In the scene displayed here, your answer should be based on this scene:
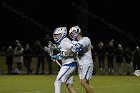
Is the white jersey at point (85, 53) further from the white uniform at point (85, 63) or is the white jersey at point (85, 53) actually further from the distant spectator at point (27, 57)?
the distant spectator at point (27, 57)

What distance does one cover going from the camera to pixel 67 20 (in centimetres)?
3950

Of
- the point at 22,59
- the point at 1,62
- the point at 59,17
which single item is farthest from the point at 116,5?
the point at 22,59

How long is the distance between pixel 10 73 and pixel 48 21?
48.0 ft

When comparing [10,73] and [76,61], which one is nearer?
[76,61]

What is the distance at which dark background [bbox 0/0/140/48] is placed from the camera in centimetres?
3856

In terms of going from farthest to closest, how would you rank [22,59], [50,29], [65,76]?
1. [50,29]
2. [22,59]
3. [65,76]

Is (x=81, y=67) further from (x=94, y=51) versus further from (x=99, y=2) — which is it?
(x=99, y=2)

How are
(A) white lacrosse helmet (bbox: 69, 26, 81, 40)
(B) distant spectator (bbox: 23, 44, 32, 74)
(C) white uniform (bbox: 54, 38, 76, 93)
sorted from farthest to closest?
Answer: (B) distant spectator (bbox: 23, 44, 32, 74)
(A) white lacrosse helmet (bbox: 69, 26, 81, 40)
(C) white uniform (bbox: 54, 38, 76, 93)

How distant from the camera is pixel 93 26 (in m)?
39.6

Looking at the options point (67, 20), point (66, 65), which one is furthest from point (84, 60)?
point (67, 20)

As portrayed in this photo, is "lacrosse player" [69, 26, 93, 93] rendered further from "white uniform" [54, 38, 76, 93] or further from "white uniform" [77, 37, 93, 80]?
"white uniform" [54, 38, 76, 93]

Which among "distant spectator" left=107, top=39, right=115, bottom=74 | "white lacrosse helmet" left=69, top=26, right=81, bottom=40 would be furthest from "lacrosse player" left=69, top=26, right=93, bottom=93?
"distant spectator" left=107, top=39, right=115, bottom=74

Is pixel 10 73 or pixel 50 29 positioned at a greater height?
pixel 50 29

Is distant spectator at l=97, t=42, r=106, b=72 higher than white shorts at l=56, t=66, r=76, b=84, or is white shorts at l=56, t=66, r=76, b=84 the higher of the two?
distant spectator at l=97, t=42, r=106, b=72
